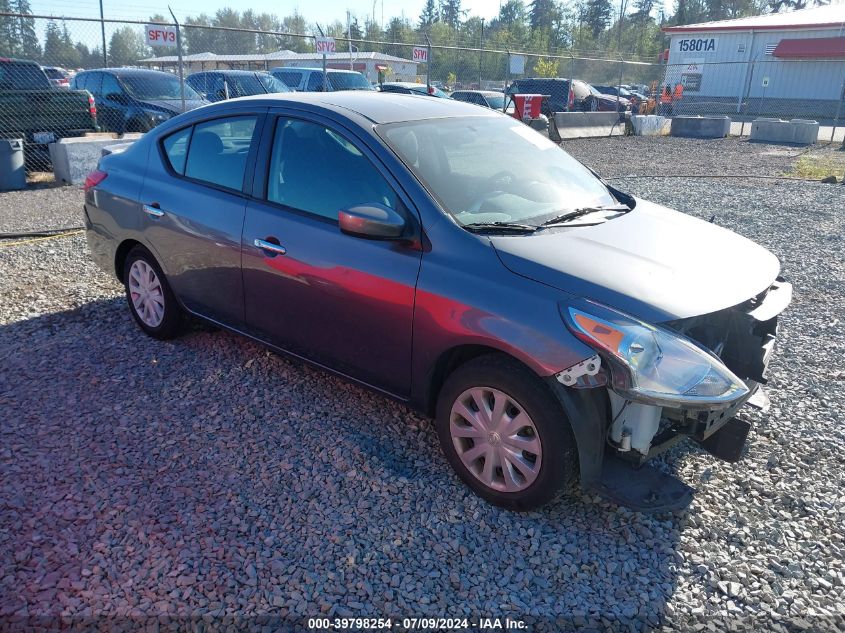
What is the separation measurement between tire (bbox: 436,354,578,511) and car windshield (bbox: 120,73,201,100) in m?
12.5

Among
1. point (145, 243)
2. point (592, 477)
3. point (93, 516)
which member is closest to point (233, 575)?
point (93, 516)

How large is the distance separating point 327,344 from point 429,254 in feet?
2.80

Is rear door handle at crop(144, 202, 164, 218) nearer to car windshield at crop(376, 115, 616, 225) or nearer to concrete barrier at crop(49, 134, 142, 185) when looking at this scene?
car windshield at crop(376, 115, 616, 225)

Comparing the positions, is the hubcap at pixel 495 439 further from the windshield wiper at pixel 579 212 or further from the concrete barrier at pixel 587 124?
the concrete barrier at pixel 587 124

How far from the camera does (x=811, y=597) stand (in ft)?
8.48

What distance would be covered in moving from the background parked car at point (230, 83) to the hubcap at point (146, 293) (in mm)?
12303

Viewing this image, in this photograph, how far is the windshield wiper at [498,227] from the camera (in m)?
3.14

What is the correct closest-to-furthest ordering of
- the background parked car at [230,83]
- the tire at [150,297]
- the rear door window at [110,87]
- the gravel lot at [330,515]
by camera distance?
the gravel lot at [330,515] → the tire at [150,297] → the rear door window at [110,87] → the background parked car at [230,83]

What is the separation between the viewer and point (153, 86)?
13.8 m

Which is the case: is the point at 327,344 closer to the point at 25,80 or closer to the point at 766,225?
the point at 766,225

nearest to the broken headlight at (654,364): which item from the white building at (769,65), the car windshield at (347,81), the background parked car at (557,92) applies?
the car windshield at (347,81)

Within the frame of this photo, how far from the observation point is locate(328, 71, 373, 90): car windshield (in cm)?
1736

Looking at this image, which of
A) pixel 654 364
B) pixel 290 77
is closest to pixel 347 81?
pixel 290 77

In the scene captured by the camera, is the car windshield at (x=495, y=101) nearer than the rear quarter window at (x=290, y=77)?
No
